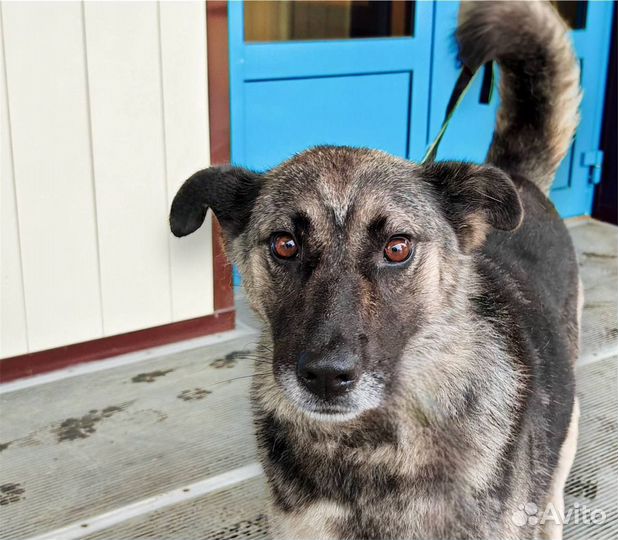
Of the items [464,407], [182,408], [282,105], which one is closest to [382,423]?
[464,407]

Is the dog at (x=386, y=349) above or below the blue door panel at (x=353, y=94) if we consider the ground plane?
below

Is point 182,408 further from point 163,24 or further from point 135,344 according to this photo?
point 163,24

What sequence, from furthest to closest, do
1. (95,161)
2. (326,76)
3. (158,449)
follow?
(326,76) < (95,161) < (158,449)

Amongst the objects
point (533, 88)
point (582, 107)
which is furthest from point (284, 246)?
point (582, 107)

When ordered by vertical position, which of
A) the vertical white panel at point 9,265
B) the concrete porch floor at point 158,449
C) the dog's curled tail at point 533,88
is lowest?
the concrete porch floor at point 158,449

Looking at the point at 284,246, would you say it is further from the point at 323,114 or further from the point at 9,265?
the point at 323,114

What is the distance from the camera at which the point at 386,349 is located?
5.86 ft

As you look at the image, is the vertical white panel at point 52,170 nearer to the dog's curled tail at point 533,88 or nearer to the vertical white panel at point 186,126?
the vertical white panel at point 186,126

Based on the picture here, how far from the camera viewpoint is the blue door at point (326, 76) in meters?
3.85

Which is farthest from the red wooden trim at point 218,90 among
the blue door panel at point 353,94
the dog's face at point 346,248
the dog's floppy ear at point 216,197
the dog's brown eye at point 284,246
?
the dog's brown eye at point 284,246

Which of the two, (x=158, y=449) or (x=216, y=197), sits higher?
(x=216, y=197)

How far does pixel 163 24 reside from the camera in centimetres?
332

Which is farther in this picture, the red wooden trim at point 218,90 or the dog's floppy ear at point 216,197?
the red wooden trim at point 218,90

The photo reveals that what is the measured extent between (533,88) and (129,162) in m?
1.68
